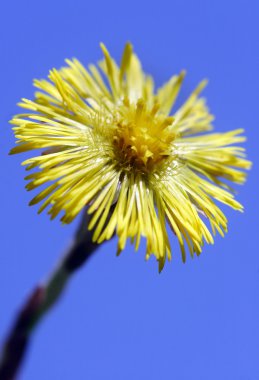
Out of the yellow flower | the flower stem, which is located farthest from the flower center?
the flower stem

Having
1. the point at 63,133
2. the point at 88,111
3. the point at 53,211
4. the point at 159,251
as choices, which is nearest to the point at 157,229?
the point at 159,251

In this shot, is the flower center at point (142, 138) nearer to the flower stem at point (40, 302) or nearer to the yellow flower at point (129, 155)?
the yellow flower at point (129, 155)

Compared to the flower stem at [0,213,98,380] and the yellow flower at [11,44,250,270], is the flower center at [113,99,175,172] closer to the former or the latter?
the yellow flower at [11,44,250,270]

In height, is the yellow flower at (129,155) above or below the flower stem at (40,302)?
above

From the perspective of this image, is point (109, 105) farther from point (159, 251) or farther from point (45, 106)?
point (159, 251)

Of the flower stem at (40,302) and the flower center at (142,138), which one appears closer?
the flower stem at (40,302)

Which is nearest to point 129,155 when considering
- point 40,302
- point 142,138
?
point 142,138

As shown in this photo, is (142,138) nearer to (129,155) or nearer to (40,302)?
(129,155)

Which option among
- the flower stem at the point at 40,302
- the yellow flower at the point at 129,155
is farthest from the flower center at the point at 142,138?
the flower stem at the point at 40,302
